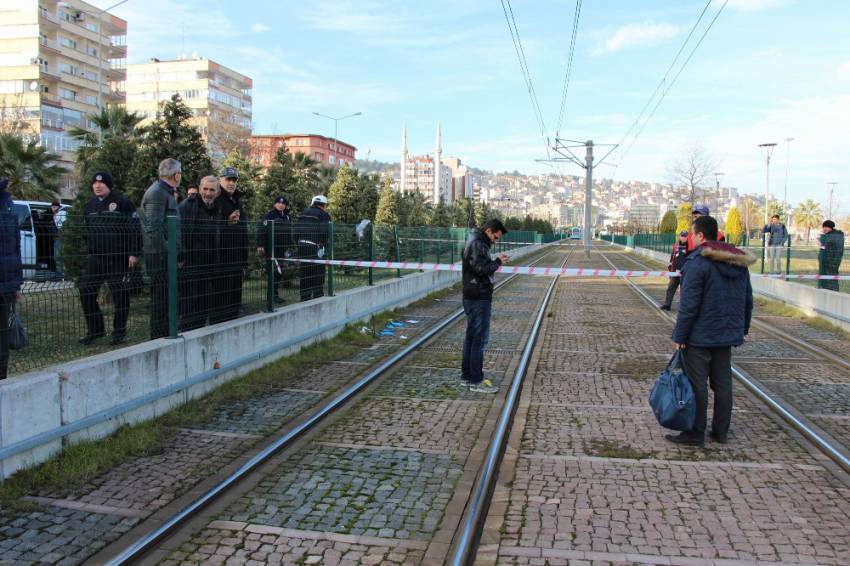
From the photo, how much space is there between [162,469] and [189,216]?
156 inches

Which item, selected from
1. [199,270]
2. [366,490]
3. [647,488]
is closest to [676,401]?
[647,488]

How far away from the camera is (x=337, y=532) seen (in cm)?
402

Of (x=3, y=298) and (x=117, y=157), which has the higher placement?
(x=117, y=157)

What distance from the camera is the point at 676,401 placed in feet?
18.4

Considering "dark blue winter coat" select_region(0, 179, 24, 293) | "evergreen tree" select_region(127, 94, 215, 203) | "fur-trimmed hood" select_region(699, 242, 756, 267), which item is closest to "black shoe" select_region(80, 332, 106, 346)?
"dark blue winter coat" select_region(0, 179, 24, 293)

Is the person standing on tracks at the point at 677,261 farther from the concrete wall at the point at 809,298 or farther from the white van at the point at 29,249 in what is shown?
the white van at the point at 29,249

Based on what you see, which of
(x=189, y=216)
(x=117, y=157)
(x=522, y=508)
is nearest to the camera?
(x=522, y=508)

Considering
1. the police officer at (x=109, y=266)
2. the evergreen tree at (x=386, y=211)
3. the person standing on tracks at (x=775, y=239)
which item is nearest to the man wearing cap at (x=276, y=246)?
the police officer at (x=109, y=266)

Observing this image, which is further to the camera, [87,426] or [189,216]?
[189,216]

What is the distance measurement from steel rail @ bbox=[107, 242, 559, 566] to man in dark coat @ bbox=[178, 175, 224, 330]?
176 cm

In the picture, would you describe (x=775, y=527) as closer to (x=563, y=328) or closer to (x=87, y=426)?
(x=87, y=426)

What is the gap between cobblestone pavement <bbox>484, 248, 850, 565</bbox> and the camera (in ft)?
12.6

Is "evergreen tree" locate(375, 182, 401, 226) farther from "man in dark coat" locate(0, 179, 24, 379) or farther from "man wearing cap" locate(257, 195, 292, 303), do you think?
"man in dark coat" locate(0, 179, 24, 379)

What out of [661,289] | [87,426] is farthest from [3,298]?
[661,289]
